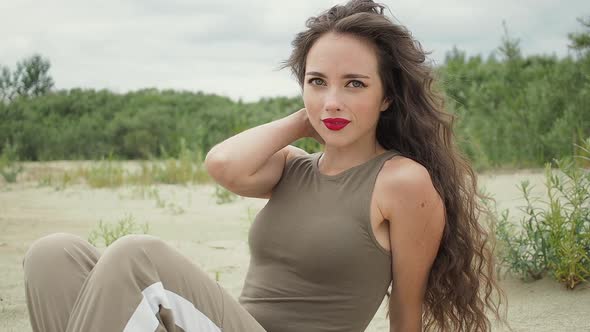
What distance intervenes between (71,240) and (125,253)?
0.44m

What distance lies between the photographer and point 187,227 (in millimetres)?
6270

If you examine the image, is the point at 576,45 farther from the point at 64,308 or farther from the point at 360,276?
the point at 64,308

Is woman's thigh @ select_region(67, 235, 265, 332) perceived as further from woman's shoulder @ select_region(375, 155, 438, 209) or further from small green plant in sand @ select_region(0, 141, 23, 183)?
small green plant in sand @ select_region(0, 141, 23, 183)

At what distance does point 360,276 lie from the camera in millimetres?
2350

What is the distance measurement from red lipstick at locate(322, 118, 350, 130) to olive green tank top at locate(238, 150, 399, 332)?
0.16 meters

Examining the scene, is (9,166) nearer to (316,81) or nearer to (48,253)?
(48,253)

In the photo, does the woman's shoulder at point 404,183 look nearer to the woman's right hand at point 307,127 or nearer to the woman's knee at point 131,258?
the woman's right hand at point 307,127

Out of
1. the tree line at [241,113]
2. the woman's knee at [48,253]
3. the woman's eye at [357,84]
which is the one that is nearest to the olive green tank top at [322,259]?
the woman's eye at [357,84]

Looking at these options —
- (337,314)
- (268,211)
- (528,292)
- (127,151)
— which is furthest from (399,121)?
(127,151)

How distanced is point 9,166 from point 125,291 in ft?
29.0

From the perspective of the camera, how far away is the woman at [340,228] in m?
2.20

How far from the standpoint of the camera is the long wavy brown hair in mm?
2492

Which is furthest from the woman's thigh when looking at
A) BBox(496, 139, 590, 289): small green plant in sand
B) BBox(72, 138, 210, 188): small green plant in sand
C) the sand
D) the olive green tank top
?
BBox(72, 138, 210, 188): small green plant in sand

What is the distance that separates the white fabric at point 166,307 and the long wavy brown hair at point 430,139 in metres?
0.90
